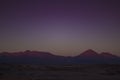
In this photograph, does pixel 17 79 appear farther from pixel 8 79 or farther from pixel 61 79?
pixel 61 79

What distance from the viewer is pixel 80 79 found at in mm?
40438

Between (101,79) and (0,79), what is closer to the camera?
(0,79)

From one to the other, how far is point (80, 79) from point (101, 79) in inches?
139

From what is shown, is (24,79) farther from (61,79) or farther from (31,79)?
(61,79)

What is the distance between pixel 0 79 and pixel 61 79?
30.6 feet

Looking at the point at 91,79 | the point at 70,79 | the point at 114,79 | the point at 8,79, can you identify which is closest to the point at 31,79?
the point at 8,79

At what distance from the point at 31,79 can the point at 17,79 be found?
6.94ft

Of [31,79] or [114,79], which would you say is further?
[114,79]

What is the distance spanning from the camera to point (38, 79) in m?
39.2

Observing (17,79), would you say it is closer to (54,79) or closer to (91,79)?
(54,79)

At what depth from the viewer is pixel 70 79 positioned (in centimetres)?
4044

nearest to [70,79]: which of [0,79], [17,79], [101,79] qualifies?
[101,79]

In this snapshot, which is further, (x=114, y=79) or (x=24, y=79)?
(x=114, y=79)

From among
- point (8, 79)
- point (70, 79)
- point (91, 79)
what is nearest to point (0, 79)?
point (8, 79)
